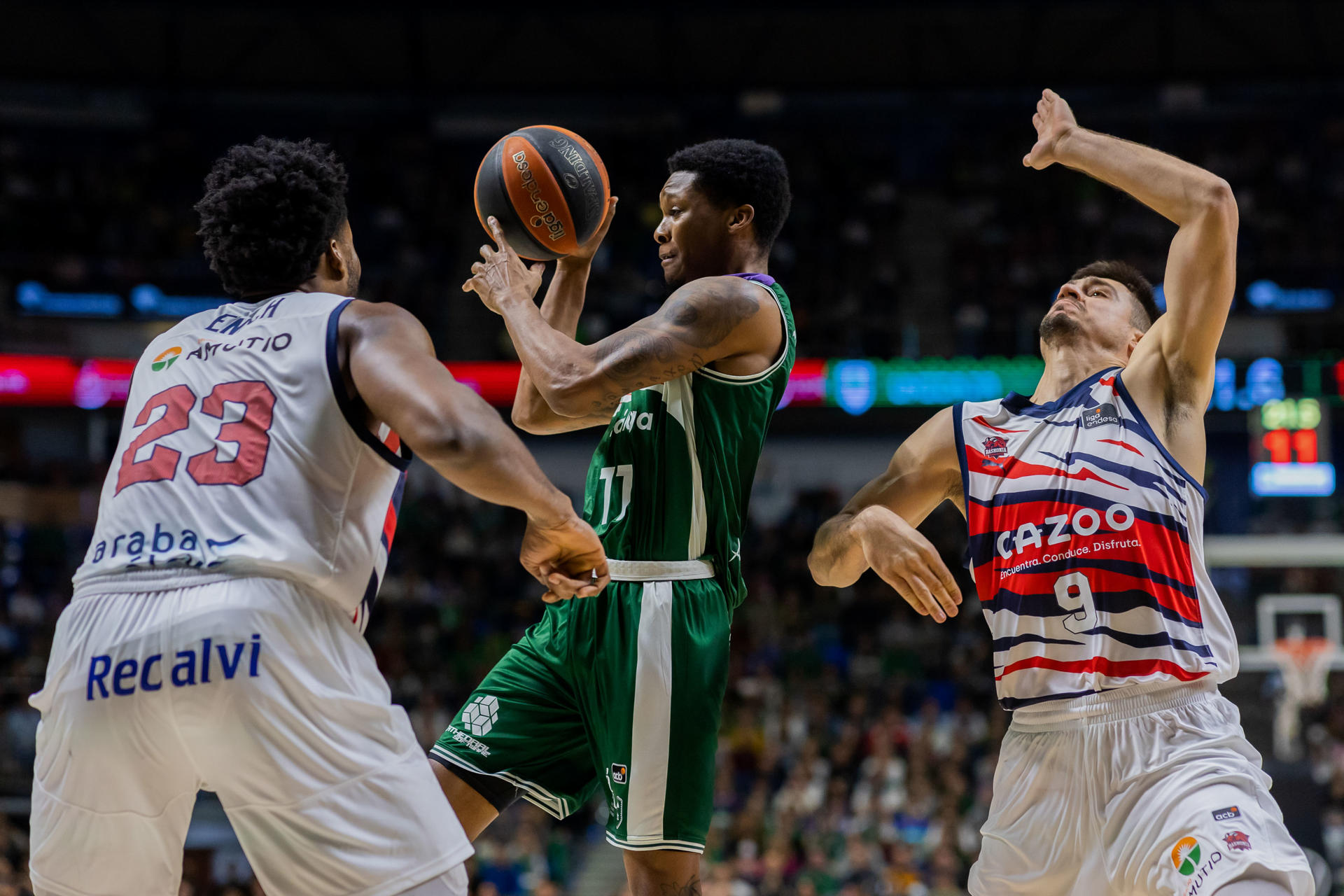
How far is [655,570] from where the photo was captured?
358 centimetres

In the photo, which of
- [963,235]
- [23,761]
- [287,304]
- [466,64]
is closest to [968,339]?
[963,235]

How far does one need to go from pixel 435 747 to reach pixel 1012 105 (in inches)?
763

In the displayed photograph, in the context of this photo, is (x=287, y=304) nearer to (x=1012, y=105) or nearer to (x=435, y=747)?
(x=435, y=747)

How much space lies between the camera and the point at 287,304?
284 cm

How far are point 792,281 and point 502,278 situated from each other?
46.7 feet

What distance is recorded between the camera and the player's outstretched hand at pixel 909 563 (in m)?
3.38

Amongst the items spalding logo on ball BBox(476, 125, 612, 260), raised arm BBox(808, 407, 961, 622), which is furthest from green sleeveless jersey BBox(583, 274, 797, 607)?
spalding logo on ball BBox(476, 125, 612, 260)

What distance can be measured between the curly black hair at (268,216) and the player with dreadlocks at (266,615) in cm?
16

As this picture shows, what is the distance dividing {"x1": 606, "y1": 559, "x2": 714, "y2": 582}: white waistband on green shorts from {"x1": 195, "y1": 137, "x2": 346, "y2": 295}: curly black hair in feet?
3.88

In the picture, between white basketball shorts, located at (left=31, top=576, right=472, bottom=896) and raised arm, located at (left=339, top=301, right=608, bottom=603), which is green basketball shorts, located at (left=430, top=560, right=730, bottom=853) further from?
white basketball shorts, located at (left=31, top=576, right=472, bottom=896)

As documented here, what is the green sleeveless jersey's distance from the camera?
3.61m

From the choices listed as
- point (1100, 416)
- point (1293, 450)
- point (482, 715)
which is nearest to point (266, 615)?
point (482, 715)

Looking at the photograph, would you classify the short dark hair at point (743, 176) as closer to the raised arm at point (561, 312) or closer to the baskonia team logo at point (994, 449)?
the raised arm at point (561, 312)

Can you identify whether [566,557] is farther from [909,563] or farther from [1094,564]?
[1094,564]
